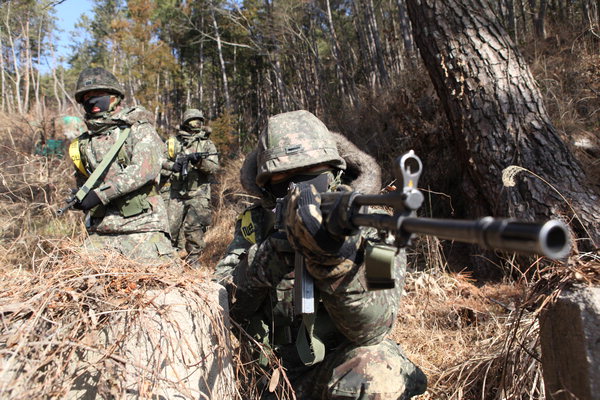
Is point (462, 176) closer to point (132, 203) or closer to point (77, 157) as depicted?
point (132, 203)

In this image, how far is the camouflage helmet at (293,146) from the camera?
2.34 m

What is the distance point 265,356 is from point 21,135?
432 inches

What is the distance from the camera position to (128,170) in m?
3.88

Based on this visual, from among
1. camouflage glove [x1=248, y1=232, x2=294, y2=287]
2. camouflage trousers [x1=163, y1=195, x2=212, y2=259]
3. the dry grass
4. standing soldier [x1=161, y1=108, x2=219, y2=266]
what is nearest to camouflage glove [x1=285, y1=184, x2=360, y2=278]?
camouflage glove [x1=248, y1=232, x2=294, y2=287]

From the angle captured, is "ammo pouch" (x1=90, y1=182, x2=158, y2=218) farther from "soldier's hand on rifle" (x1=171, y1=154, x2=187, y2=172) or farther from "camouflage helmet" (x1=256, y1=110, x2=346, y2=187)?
"soldier's hand on rifle" (x1=171, y1=154, x2=187, y2=172)

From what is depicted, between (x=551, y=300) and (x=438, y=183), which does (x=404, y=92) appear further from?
(x=551, y=300)

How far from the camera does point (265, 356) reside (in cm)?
220

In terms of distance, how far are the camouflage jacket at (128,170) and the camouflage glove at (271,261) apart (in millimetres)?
2110

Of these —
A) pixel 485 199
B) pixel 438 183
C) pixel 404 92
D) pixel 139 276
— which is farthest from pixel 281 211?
pixel 404 92

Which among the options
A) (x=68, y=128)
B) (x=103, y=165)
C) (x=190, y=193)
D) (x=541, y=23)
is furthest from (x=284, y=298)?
(x=68, y=128)

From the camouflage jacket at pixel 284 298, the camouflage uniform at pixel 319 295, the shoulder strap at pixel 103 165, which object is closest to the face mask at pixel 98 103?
the shoulder strap at pixel 103 165

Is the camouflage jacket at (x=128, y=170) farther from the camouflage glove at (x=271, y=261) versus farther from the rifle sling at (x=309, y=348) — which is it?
the rifle sling at (x=309, y=348)

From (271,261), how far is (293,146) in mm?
650

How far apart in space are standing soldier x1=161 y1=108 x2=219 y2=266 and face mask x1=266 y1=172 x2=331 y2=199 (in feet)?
14.9
